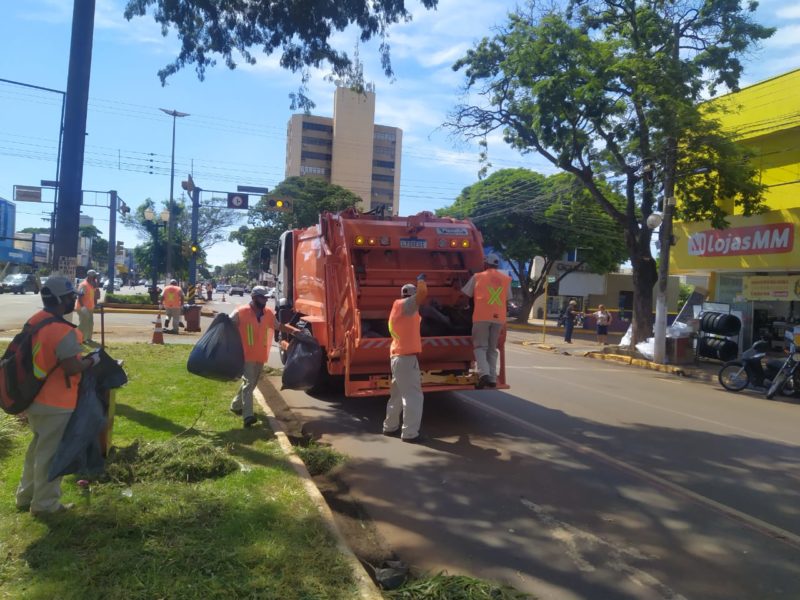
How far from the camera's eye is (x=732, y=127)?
64.5 ft

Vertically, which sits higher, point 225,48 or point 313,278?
point 225,48

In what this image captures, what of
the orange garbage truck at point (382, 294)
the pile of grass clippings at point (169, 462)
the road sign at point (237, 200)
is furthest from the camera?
the road sign at point (237, 200)

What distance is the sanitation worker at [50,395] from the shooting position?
157 inches

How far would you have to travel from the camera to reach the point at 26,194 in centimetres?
3178

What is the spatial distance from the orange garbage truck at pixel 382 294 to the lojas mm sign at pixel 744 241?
40.6 feet

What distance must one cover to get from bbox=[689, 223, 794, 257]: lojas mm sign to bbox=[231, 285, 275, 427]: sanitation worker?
609 inches

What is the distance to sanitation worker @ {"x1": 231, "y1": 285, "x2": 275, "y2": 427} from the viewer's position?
7.11 meters

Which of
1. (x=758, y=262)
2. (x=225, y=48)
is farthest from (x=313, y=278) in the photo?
(x=758, y=262)

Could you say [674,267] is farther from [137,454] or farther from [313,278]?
[137,454]

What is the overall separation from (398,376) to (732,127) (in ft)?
57.8

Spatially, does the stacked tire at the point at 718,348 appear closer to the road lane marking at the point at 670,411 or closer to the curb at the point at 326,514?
the road lane marking at the point at 670,411

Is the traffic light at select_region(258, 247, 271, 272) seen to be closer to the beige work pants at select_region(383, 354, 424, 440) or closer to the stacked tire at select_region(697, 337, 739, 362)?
the beige work pants at select_region(383, 354, 424, 440)

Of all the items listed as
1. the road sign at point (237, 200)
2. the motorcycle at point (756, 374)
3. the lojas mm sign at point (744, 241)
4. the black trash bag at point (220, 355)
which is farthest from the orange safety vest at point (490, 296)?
the road sign at point (237, 200)

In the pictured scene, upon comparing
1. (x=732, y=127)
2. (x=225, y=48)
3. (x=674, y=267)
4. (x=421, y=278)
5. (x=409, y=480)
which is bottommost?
(x=409, y=480)
